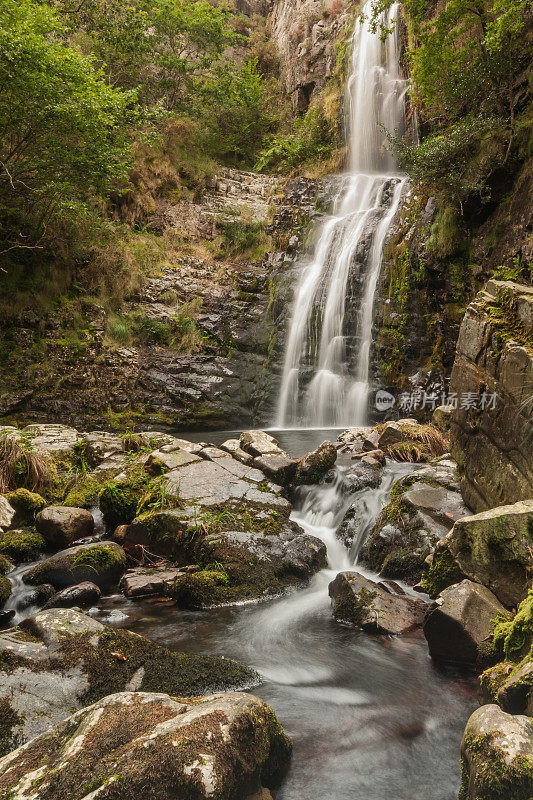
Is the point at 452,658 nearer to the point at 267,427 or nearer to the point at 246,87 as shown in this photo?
the point at 267,427

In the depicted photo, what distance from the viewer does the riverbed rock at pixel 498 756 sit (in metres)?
1.79

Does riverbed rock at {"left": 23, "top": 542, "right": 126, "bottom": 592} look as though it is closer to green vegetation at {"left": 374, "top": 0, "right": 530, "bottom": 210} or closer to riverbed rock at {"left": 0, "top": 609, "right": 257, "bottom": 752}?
riverbed rock at {"left": 0, "top": 609, "right": 257, "bottom": 752}

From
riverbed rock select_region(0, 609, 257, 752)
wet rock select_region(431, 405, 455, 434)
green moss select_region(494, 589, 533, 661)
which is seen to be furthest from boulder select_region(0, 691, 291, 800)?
wet rock select_region(431, 405, 455, 434)

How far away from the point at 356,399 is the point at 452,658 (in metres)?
8.23

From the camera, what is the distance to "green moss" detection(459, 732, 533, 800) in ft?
5.84

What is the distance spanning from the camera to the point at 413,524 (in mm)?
5039

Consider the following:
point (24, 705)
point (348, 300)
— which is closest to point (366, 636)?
point (24, 705)

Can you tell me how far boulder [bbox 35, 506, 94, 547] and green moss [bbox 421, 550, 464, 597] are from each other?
411 cm

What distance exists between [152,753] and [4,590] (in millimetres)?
3293

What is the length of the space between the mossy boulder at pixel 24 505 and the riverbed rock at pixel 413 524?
4362 mm

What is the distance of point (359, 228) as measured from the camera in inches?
546

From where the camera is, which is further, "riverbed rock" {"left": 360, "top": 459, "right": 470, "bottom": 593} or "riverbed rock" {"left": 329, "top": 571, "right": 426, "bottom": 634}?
"riverbed rock" {"left": 360, "top": 459, "right": 470, "bottom": 593}

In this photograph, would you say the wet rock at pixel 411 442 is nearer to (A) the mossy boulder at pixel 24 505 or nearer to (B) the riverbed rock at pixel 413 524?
(B) the riverbed rock at pixel 413 524

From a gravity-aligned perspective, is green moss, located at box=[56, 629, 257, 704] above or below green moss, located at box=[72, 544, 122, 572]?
above
